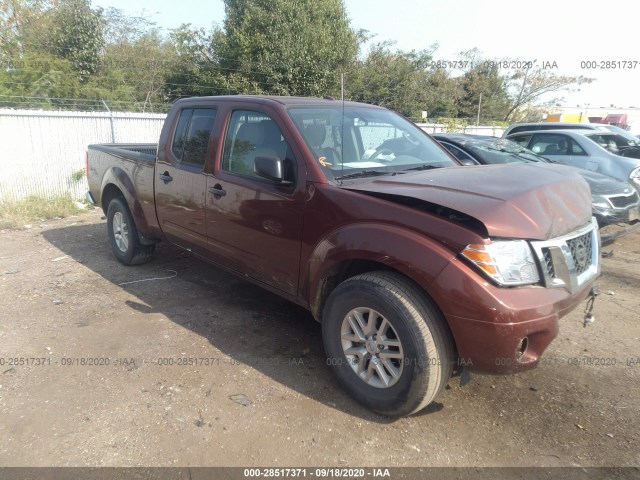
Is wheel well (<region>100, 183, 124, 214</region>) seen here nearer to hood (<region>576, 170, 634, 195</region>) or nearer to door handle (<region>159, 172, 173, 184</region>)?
door handle (<region>159, 172, 173, 184</region>)

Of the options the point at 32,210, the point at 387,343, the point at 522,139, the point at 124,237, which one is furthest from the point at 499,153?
the point at 32,210

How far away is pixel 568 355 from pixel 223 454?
2740 millimetres

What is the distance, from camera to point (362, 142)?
3701 millimetres

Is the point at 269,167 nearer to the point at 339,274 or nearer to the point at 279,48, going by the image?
the point at 339,274

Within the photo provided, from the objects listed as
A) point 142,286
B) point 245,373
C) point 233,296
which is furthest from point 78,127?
point 245,373

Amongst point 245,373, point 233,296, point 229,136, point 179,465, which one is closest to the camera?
point 179,465

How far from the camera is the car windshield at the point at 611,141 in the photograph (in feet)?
31.1

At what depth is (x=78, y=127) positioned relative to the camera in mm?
9844

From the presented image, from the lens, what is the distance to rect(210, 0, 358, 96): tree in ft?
56.6

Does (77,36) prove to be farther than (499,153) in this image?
Yes

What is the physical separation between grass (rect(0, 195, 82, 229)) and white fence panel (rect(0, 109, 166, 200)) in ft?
1.04

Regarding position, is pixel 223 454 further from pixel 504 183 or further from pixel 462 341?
pixel 504 183

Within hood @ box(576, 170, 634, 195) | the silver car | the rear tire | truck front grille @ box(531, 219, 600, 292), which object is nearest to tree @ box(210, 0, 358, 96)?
the silver car

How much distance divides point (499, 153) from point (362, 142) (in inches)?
172
